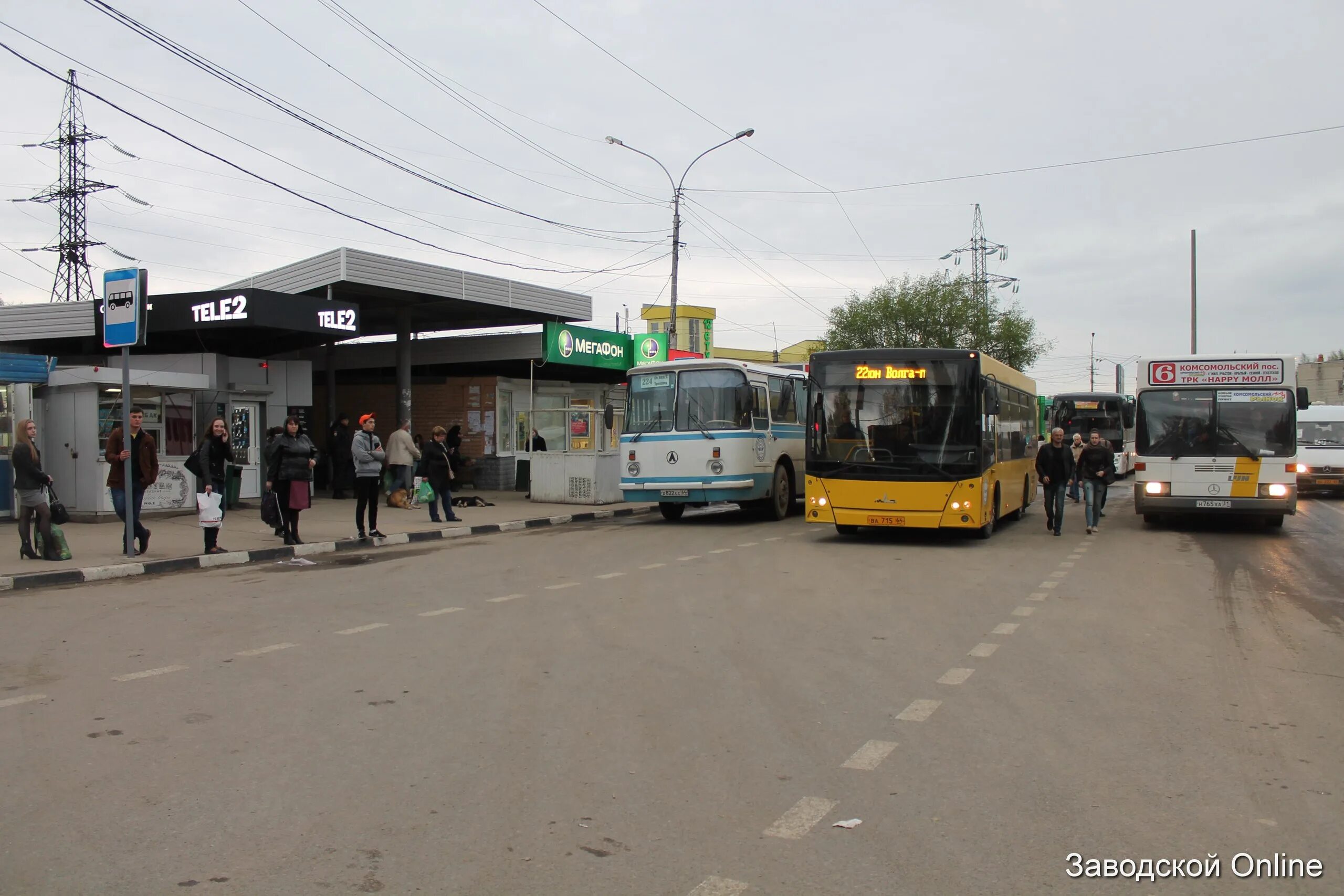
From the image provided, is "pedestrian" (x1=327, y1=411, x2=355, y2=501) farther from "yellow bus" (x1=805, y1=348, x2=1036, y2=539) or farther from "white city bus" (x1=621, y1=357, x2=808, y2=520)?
"yellow bus" (x1=805, y1=348, x2=1036, y2=539)

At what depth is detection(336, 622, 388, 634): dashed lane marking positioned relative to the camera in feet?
28.5

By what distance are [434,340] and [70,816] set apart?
25.3 metres

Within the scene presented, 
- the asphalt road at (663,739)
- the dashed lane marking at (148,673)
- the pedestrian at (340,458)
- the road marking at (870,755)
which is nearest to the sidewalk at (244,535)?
the pedestrian at (340,458)

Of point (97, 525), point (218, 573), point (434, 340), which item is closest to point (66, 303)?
point (97, 525)

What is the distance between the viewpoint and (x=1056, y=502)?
17516mm

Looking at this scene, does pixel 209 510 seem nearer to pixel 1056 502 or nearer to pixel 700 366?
pixel 700 366

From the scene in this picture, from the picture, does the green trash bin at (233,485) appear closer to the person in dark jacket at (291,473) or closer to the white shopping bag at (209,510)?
the person in dark jacket at (291,473)

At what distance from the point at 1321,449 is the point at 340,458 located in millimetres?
24406

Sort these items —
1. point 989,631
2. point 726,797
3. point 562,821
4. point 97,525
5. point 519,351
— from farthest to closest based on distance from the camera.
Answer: point 519,351
point 97,525
point 989,631
point 726,797
point 562,821

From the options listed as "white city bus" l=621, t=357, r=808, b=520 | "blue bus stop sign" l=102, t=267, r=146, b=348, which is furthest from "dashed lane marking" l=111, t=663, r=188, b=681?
"white city bus" l=621, t=357, r=808, b=520

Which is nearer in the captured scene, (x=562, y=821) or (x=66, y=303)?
(x=562, y=821)

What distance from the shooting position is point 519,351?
27.3 m

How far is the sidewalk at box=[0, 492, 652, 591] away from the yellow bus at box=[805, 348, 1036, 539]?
20.6 feet

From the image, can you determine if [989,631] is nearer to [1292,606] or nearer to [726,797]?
[1292,606]
